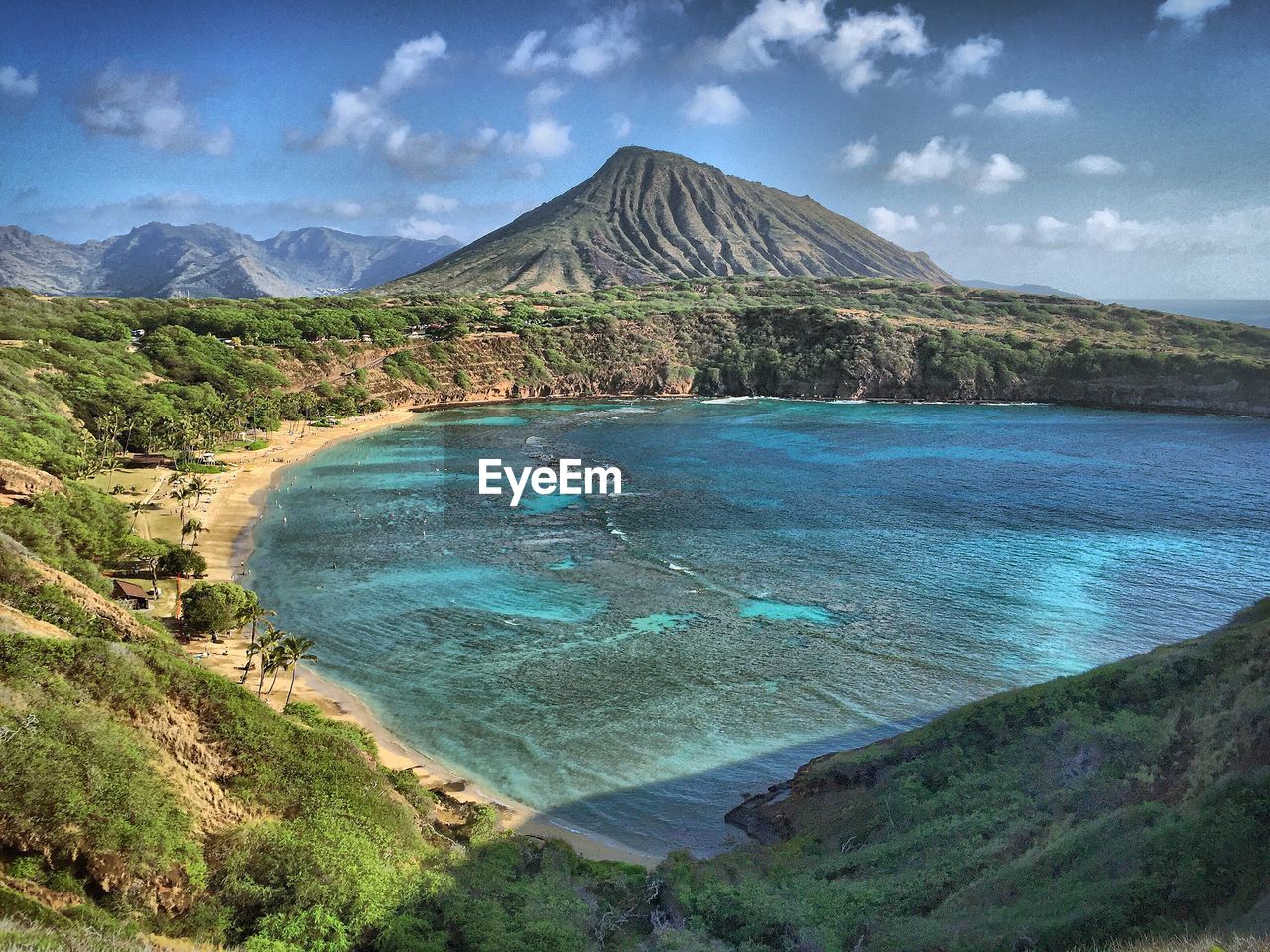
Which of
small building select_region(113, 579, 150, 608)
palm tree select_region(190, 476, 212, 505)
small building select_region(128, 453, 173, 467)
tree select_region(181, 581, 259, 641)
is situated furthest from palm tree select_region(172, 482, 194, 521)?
tree select_region(181, 581, 259, 641)

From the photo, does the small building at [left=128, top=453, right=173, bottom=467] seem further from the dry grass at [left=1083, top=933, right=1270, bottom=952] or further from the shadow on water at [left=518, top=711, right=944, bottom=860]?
the dry grass at [left=1083, top=933, right=1270, bottom=952]

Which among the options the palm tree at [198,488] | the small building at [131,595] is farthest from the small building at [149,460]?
the small building at [131,595]

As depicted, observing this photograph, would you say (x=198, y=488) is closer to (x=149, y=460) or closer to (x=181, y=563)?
(x=181, y=563)

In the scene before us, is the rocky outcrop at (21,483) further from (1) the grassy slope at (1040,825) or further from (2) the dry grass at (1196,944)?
(2) the dry grass at (1196,944)

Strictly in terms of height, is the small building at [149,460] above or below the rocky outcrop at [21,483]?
below

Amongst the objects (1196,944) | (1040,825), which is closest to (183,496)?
(1040,825)
